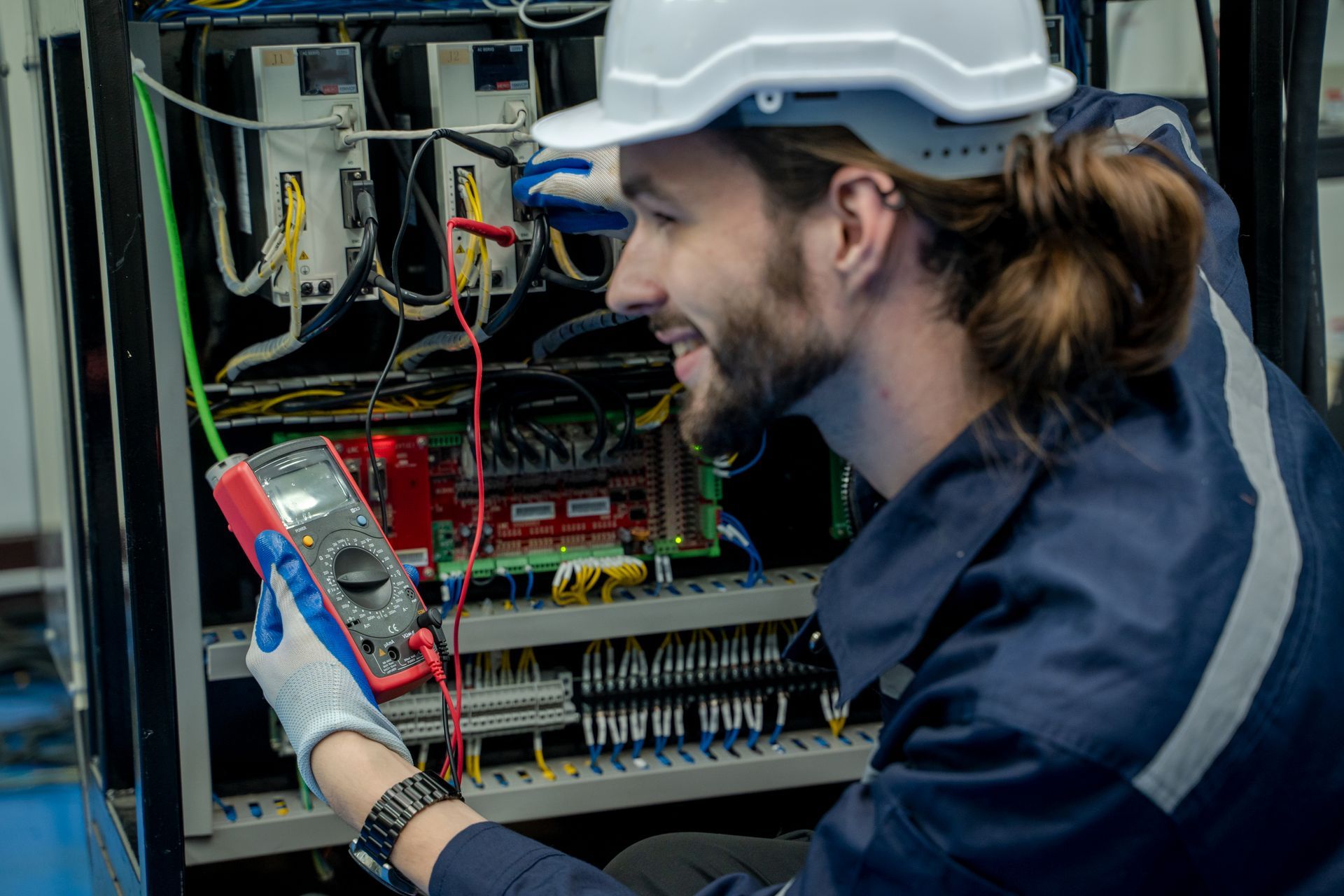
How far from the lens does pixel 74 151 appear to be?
166cm

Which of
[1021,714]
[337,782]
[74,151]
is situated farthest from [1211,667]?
[74,151]

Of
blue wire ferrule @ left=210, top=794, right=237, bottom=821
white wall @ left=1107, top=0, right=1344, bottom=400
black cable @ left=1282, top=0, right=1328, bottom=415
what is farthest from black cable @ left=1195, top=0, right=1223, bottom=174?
white wall @ left=1107, top=0, right=1344, bottom=400

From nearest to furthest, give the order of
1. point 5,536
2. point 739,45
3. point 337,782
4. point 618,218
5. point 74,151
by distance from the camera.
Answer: point 739,45, point 337,782, point 618,218, point 74,151, point 5,536

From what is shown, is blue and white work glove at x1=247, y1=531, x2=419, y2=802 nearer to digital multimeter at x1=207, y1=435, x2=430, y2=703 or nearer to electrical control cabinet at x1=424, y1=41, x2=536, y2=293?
digital multimeter at x1=207, y1=435, x2=430, y2=703

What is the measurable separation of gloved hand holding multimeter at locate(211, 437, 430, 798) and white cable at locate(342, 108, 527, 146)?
382 mm

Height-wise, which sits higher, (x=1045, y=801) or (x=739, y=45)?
(x=739, y=45)

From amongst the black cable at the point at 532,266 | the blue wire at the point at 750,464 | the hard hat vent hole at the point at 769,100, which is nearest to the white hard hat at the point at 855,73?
the hard hat vent hole at the point at 769,100

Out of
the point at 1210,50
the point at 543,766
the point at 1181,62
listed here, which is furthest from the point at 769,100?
the point at 1181,62

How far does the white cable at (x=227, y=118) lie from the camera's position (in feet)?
4.64

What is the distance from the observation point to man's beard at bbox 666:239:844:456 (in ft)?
3.24

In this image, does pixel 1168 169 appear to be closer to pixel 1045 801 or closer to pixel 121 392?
pixel 1045 801

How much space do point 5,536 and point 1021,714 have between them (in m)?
3.49

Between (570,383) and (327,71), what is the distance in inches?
19.0

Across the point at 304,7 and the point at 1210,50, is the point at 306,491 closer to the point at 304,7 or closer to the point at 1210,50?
the point at 304,7
